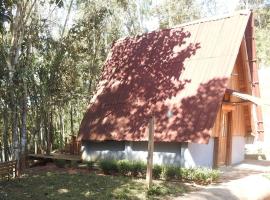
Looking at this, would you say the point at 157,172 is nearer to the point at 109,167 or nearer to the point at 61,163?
the point at 109,167

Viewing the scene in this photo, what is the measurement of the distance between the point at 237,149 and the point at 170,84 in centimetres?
564

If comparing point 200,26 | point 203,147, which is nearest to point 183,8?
point 200,26

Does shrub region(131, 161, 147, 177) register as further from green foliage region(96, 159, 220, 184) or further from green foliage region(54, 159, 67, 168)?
green foliage region(54, 159, 67, 168)

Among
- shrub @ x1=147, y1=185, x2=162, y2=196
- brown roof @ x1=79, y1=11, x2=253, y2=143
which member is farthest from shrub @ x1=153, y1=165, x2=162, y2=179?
shrub @ x1=147, y1=185, x2=162, y2=196

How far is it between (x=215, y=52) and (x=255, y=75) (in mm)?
3240

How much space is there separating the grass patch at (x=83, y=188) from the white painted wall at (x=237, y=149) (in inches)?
281

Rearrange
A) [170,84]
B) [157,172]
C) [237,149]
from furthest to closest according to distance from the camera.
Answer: [237,149]
[170,84]
[157,172]

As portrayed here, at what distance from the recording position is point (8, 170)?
1391 cm

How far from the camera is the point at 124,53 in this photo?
68.7 feet

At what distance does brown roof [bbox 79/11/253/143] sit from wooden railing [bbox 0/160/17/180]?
4.77 meters

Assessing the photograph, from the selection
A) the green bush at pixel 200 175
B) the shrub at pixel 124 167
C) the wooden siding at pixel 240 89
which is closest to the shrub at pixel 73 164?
the shrub at pixel 124 167

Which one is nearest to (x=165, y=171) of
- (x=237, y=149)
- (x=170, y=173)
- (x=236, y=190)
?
(x=170, y=173)

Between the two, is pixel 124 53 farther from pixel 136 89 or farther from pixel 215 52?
pixel 215 52

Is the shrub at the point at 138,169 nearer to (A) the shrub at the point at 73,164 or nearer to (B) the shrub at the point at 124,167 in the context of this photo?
(B) the shrub at the point at 124,167
